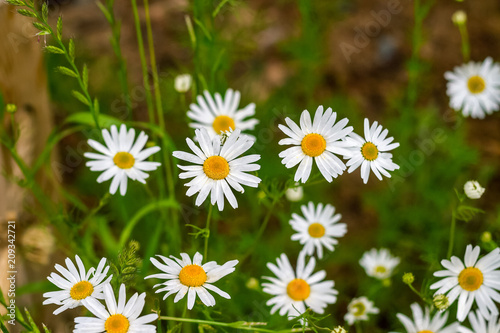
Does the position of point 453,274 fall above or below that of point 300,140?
below

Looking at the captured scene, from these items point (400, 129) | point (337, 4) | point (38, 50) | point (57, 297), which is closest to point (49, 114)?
point (38, 50)

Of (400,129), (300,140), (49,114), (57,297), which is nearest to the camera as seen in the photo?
(57,297)

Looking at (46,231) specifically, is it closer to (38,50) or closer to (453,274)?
(38,50)

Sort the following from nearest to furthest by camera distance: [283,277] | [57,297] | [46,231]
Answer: [57,297], [283,277], [46,231]

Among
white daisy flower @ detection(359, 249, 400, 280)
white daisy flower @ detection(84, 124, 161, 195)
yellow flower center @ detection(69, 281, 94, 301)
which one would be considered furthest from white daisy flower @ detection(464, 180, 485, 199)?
yellow flower center @ detection(69, 281, 94, 301)

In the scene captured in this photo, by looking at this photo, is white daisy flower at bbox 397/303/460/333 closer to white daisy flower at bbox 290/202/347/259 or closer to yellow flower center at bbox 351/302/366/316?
yellow flower center at bbox 351/302/366/316

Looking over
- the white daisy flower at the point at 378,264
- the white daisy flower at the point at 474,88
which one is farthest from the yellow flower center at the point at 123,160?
the white daisy flower at the point at 474,88

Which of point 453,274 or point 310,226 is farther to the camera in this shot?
point 310,226
